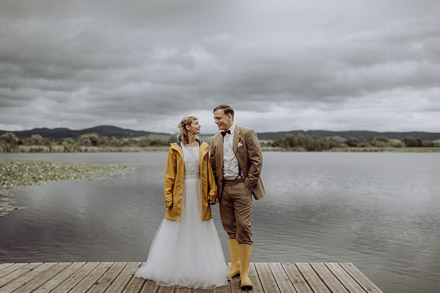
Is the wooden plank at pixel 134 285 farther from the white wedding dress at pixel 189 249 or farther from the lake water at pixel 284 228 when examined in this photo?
the lake water at pixel 284 228

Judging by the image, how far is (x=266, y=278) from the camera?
5.21m

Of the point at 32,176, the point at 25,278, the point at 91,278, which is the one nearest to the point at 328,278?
the point at 91,278

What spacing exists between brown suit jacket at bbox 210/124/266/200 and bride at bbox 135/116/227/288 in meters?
0.14

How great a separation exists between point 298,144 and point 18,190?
93.9 m

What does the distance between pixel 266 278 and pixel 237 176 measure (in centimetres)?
148

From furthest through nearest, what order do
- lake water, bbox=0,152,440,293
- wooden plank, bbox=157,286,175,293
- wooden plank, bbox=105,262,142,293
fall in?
lake water, bbox=0,152,440,293
wooden plank, bbox=105,262,142,293
wooden plank, bbox=157,286,175,293

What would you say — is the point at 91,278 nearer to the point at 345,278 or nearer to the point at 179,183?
the point at 179,183

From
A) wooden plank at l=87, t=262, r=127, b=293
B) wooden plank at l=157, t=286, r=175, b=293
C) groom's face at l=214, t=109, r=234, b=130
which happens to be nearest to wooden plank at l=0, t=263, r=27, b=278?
wooden plank at l=87, t=262, r=127, b=293

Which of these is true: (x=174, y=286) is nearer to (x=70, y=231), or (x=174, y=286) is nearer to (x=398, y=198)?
(x=70, y=231)

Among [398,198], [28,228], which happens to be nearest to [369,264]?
[28,228]

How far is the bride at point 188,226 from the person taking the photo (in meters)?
4.96

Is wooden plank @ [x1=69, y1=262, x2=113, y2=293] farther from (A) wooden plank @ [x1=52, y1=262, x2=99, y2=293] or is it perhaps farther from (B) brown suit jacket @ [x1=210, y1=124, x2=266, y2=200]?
(B) brown suit jacket @ [x1=210, y1=124, x2=266, y2=200]

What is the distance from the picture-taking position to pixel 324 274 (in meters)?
5.44

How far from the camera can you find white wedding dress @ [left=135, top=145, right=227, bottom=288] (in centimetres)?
494
